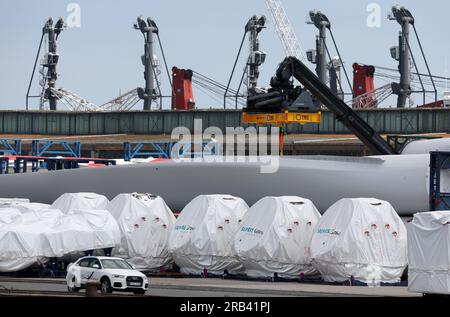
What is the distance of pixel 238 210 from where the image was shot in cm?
3884

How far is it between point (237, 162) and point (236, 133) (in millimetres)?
42354

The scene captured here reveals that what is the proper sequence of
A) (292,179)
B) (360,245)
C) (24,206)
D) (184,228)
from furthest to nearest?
(292,179)
(24,206)
(184,228)
(360,245)

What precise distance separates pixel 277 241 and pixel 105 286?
7.78 m

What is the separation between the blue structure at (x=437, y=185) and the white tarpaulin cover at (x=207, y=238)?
767 cm

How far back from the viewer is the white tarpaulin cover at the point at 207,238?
37.4m

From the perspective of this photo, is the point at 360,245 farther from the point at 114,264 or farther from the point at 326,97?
the point at 326,97

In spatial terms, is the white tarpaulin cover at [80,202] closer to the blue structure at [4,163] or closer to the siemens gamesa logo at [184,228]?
the siemens gamesa logo at [184,228]

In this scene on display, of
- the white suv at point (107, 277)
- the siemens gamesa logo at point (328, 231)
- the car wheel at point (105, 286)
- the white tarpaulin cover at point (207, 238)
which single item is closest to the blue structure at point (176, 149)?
the white tarpaulin cover at point (207, 238)

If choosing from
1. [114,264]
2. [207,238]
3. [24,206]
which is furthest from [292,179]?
[114,264]

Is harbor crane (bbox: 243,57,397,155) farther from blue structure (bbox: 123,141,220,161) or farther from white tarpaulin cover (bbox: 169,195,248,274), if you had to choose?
white tarpaulin cover (bbox: 169,195,248,274)

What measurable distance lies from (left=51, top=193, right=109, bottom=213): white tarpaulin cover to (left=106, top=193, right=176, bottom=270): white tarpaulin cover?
312 centimetres

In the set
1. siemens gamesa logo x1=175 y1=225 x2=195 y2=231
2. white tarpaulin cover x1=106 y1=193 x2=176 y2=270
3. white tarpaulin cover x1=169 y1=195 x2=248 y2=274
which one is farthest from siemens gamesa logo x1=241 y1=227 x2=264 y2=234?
white tarpaulin cover x1=106 y1=193 x2=176 y2=270

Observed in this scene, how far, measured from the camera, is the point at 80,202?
42.8m
